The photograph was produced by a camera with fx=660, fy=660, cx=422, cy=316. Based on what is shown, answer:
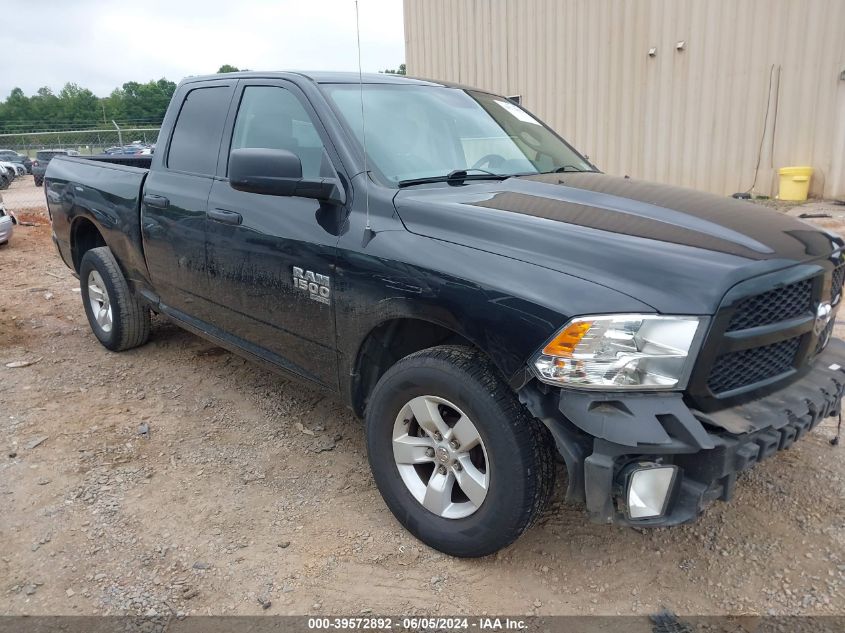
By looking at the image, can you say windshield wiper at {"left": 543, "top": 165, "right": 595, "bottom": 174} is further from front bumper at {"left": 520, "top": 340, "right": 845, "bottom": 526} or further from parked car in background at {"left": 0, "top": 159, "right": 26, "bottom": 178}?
parked car in background at {"left": 0, "top": 159, "right": 26, "bottom": 178}

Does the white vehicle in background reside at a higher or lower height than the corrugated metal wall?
lower

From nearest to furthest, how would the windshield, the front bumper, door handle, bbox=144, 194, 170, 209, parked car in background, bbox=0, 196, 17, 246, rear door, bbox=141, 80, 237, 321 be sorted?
the front bumper
the windshield
rear door, bbox=141, 80, 237, 321
door handle, bbox=144, 194, 170, 209
parked car in background, bbox=0, 196, 17, 246

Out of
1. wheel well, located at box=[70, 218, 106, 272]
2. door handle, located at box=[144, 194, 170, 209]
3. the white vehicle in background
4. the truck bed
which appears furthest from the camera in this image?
the white vehicle in background

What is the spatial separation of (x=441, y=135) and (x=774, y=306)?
177cm

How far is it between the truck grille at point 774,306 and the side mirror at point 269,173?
1.73 m

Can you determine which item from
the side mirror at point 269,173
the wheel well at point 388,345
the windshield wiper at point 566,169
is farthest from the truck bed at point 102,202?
the windshield wiper at point 566,169

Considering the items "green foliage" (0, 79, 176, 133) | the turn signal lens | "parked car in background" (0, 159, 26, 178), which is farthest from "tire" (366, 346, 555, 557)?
"green foliage" (0, 79, 176, 133)

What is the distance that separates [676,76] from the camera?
41.3 feet

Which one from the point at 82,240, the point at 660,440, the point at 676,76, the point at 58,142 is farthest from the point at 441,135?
the point at 58,142

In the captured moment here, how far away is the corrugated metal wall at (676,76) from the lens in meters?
11.2

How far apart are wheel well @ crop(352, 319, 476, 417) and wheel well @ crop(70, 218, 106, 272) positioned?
3229mm

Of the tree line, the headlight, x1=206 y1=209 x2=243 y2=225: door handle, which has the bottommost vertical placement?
the headlight

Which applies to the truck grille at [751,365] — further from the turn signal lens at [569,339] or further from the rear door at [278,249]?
the rear door at [278,249]

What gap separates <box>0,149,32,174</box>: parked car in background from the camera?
31.3m
